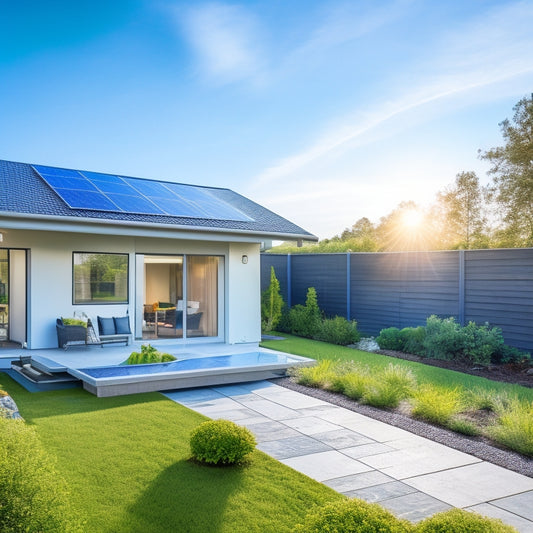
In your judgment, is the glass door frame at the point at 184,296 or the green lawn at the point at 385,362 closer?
the green lawn at the point at 385,362

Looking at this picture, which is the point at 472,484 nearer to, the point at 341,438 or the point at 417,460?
the point at 417,460

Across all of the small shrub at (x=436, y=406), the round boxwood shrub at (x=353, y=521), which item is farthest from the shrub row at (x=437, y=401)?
the round boxwood shrub at (x=353, y=521)

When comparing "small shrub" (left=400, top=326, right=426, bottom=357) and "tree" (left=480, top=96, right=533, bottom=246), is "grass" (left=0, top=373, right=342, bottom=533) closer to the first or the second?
"small shrub" (left=400, top=326, right=426, bottom=357)

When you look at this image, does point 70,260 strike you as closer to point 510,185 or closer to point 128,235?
point 128,235

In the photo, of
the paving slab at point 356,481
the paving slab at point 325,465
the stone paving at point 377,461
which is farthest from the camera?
the paving slab at point 325,465

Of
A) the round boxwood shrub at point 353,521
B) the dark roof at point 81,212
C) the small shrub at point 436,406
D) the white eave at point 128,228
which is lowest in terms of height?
the small shrub at point 436,406

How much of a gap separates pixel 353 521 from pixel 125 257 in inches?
391

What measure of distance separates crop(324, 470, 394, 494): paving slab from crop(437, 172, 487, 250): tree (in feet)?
98.1

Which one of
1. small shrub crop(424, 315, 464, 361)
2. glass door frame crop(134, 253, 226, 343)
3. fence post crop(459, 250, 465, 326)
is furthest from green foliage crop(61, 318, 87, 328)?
fence post crop(459, 250, 465, 326)

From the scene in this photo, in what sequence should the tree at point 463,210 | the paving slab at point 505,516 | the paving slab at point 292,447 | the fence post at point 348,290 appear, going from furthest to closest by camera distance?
the tree at point 463,210 < the fence post at point 348,290 < the paving slab at point 292,447 < the paving slab at point 505,516

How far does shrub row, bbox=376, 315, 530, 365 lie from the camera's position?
36.7 feet

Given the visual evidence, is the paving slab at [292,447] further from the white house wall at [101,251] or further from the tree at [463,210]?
the tree at [463,210]

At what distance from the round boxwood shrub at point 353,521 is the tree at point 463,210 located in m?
31.6

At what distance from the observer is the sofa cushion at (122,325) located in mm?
11797
